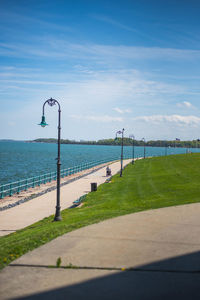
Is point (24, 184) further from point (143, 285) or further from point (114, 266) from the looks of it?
point (143, 285)

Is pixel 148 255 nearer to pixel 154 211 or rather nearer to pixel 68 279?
pixel 68 279

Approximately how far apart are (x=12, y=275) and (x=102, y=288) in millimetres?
2249

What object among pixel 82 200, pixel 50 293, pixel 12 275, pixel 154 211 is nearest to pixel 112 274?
pixel 50 293

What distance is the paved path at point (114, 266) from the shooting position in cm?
641

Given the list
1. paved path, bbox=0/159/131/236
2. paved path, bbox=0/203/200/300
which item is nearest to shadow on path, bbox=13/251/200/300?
paved path, bbox=0/203/200/300

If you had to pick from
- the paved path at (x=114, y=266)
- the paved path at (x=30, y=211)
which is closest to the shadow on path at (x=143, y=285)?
the paved path at (x=114, y=266)

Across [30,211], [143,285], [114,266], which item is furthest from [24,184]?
[143,285]

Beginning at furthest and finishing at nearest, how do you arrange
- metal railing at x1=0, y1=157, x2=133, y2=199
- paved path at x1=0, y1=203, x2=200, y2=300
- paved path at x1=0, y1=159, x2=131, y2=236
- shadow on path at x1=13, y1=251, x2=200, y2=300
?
metal railing at x1=0, y1=157, x2=133, y2=199 < paved path at x1=0, y1=159, x2=131, y2=236 < paved path at x1=0, y1=203, x2=200, y2=300 < shadow on path at x1=13, y1=251, x2=200, y2=300

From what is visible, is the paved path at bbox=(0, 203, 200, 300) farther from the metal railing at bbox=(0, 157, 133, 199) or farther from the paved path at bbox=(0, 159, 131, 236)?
the metal railing at bbox=(0, 157, 133, 199)

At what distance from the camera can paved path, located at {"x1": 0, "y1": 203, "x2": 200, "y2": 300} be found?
641 cm

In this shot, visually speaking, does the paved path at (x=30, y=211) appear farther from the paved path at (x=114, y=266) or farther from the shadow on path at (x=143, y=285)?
the shadow on path at (x=143, y=285)

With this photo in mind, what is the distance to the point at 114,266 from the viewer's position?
7.64 m

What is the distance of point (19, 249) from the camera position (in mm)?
8984

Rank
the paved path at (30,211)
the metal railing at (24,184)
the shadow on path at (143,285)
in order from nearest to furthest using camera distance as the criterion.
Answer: the shadow on path at (143,285)
the paved path at (30,211)
the metal railing at (24,184)
